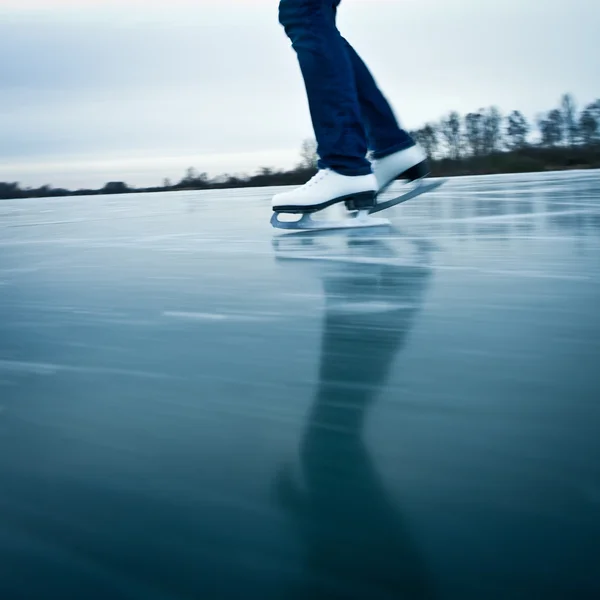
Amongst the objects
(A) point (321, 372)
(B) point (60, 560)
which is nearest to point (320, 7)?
(A) point (321, 372)

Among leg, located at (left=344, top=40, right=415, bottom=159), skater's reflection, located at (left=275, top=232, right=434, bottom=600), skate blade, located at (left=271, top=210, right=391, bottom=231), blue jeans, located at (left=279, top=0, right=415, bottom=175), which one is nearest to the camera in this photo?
skater's reflection, located at (left=275, top=232, right=434, bottom=600)

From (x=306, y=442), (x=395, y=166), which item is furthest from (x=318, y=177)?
(x=306, y=442)

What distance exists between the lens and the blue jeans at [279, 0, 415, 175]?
2.16m

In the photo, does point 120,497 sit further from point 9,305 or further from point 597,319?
point 9,305

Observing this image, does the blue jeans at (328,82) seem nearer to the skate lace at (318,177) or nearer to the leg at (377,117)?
the skate lace at (318,177)

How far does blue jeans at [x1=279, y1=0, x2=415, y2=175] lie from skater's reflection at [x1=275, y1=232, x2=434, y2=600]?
4.34ft

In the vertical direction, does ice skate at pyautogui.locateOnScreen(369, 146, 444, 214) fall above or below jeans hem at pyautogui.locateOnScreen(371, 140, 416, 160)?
below

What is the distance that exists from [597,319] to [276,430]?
447mm

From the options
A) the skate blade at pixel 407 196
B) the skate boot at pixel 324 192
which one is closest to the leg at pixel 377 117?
the skate blade at pixel 407 196

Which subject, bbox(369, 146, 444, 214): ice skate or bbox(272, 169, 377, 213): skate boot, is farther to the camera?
bbox(369, 146, 444, 214): ice skate

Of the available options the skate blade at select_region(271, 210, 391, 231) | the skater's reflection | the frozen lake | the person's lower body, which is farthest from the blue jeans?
the skater's reflection

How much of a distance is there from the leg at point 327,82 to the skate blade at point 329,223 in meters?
0.15

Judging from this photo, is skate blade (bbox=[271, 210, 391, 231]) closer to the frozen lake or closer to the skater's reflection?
the frozen lake

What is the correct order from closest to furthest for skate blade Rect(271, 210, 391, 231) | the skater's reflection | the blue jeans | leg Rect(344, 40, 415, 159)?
the skater's reflection
the blue jeans
skate blade Rect(271, 210, 391, 231)
leg Rect(344, 40, 415, 159)
